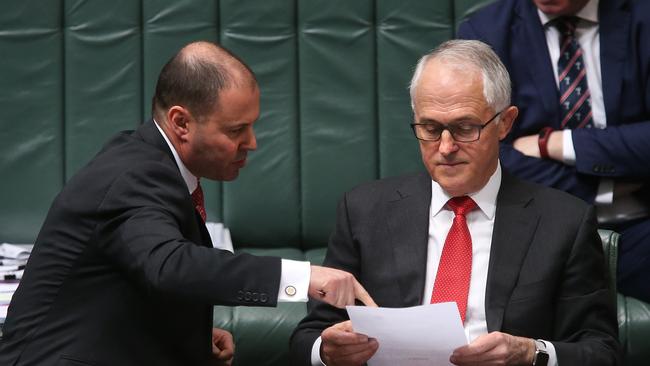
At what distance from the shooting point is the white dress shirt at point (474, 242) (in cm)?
252

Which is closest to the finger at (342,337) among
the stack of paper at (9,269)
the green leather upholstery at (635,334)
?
the stack of paper at (9,269)

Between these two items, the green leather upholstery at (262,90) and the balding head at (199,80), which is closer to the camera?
the balding head at (199,80)

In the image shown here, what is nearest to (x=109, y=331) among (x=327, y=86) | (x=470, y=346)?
(x=470, y=346)

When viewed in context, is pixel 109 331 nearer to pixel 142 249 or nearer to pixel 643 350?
pixel 142 249

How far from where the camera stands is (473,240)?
2.59 m

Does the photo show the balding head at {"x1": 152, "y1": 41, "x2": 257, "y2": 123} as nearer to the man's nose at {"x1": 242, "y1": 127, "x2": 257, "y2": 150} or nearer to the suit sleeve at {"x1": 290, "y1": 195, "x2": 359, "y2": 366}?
the man's nose at {"x1": 242, "y1": 127, "x2": 257, "y2": 150}

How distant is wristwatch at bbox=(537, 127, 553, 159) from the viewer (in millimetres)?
3609

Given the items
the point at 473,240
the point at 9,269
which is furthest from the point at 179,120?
the point at 9,269

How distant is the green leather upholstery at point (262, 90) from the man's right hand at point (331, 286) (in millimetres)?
2007

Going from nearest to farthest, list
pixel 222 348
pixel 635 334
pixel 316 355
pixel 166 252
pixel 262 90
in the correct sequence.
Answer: pixel 166 252
pixel 316 355
pixel 222 348
pixel 635 334
pixel 262 90

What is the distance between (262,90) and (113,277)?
204 cm

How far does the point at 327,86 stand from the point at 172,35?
2.02 feet

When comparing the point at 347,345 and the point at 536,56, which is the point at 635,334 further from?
the point at 347,345

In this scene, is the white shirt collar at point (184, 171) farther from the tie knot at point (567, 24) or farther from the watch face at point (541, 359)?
the tie knot at point (567, 24)
